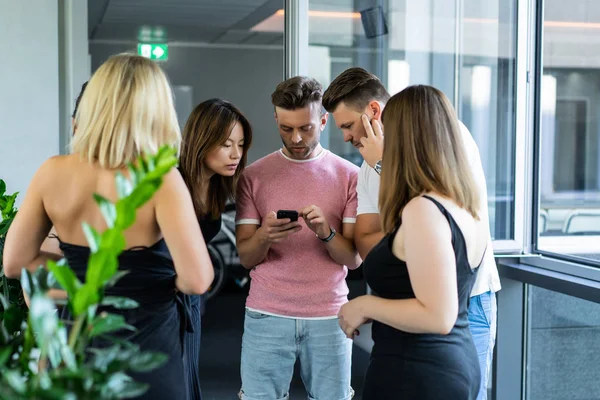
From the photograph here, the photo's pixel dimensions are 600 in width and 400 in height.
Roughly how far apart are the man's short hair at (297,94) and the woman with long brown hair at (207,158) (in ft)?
0.55

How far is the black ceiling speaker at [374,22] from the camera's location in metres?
3.97

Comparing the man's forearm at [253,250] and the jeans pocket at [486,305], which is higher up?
the man's forearm at [253,250]

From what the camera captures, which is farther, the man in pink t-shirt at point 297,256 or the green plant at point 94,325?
the man in pink t-shirt at point 297,256

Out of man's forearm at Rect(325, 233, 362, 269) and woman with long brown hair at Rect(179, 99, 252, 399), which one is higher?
woman with long brown hair at Rect(179, 99, 252, 399)

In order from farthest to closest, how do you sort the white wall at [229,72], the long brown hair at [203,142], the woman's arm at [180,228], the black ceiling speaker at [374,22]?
the white wall at [229,72]
the black ceiling speaker at [374,22]
the long brown hair at [203,142]
the woman's arm at [180,228]

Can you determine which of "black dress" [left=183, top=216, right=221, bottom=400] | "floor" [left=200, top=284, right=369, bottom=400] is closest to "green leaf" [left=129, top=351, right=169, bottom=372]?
"black dress" [left=183, top=216, right=221, bottom=400]

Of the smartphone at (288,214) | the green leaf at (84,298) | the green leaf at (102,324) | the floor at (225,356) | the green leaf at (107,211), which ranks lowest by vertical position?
the floor at (225,356)

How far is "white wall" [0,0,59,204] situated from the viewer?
3607 mm

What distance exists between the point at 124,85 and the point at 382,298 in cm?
69

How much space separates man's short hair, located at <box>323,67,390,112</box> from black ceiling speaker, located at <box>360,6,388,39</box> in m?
1.70

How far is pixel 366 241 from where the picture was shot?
2.24 m

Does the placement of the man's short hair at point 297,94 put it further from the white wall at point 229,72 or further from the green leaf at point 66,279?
the white wall at point 229,72

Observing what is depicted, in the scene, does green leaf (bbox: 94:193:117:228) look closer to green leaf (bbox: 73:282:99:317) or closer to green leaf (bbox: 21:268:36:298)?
green leaf (bbox: 73:282:99:317)

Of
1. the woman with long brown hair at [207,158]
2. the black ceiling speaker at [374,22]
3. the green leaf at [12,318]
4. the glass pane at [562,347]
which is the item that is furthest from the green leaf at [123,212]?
the black ceiling speaker at [374,22]
